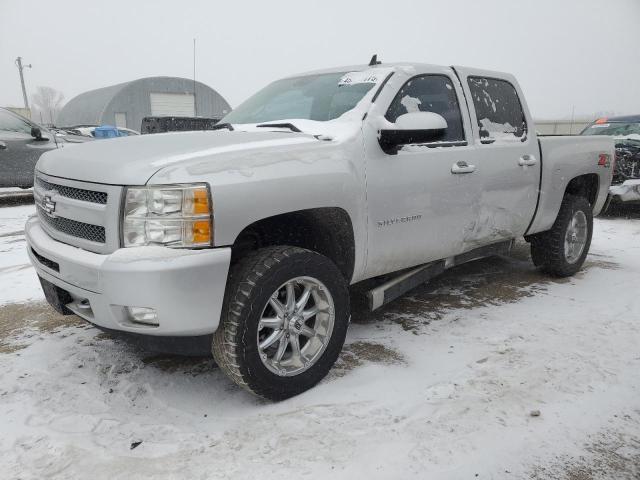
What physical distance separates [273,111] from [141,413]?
82.5 inches

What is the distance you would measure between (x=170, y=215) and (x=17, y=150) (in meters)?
8.10

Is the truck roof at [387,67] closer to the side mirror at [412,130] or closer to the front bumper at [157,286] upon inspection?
the side mirror at [412,130]

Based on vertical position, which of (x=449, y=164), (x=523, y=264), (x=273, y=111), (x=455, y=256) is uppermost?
(x=273, y=111)

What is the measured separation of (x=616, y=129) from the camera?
902 centimetres

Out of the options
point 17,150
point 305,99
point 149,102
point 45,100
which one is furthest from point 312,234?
point 45,100

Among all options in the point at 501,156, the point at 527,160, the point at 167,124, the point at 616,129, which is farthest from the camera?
the point at 167,124

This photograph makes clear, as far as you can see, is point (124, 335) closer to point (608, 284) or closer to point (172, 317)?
point (172, 317)

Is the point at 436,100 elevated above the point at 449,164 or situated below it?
above

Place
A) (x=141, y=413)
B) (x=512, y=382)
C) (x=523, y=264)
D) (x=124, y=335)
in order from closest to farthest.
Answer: (x=124, y=335)
(x=141, y=413)
(x=512, y=382)
(x=523, y=264)

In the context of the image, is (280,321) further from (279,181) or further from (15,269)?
(15,269)

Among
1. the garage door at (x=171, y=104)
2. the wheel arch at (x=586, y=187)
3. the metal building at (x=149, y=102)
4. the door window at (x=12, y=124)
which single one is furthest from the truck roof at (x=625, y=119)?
the garage door at (x=171, y=104)

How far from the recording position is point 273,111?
3.55 meters

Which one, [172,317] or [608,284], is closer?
[172,317]

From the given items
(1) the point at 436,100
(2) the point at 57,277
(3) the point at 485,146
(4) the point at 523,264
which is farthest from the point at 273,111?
(4) the point at 523,264
